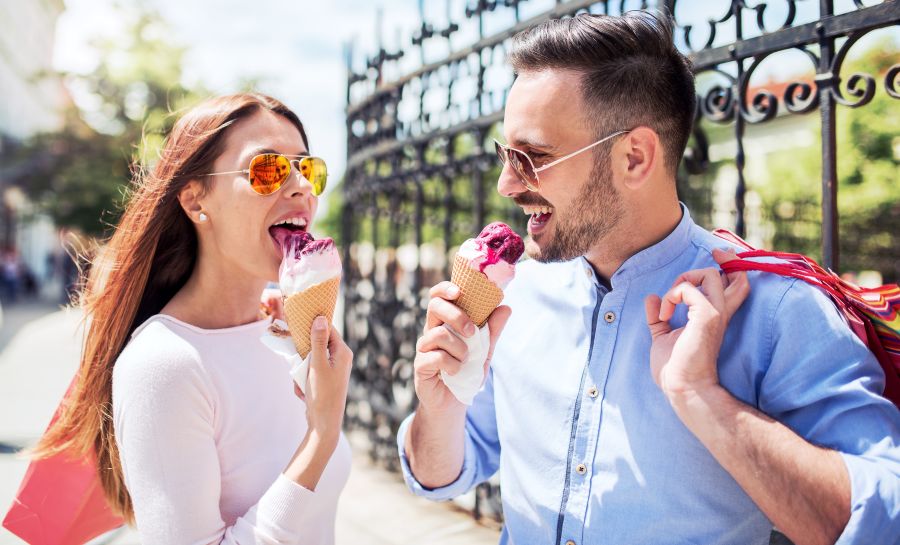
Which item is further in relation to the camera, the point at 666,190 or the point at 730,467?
the point at 666,190

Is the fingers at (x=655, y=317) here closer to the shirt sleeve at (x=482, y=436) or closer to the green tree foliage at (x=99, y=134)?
the shirt sleeve at (x=482, y=436)

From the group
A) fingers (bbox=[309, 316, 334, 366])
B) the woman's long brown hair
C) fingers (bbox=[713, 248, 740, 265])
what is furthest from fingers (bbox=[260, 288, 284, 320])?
fingers (bbox=[713, 248, 740, 265])

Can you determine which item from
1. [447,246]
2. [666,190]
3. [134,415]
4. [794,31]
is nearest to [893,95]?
[794,31]

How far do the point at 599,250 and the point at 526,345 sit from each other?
1.22ft

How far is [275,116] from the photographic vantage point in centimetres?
233

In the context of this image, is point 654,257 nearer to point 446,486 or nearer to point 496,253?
point 496,253

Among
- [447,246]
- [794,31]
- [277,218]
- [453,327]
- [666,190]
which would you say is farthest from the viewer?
[447,246]

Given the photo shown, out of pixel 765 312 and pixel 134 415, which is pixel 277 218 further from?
pixel 765 312

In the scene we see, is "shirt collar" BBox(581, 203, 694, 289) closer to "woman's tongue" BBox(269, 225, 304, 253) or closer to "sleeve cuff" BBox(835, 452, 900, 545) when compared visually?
"sleeve cuff" BBox(835, 452, 900, 545)

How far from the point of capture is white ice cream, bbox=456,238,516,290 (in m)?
1.91

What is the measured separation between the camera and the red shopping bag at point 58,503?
7.28ft

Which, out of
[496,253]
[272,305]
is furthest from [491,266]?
[272,305]

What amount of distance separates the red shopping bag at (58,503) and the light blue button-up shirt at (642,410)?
110cm

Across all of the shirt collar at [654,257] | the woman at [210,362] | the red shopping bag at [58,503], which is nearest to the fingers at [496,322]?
the shirt collar at [654,257]
